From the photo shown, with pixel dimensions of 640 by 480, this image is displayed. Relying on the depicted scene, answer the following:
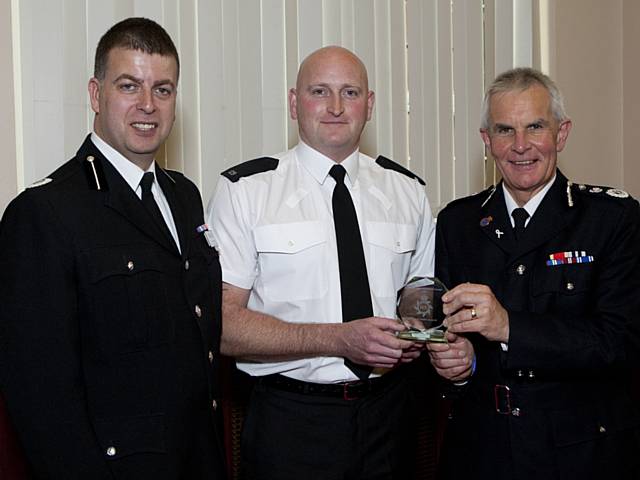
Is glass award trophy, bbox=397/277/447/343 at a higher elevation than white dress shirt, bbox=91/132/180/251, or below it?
below

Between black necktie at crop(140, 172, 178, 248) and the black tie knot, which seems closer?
black necktie at crop(140, 172, 178, 248)

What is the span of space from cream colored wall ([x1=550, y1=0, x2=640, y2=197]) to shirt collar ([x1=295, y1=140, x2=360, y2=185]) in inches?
70.5

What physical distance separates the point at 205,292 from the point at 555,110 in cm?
108

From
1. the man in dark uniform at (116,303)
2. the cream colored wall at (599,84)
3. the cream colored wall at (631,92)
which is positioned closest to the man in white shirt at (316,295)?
the man in dark uniform at (116,303)

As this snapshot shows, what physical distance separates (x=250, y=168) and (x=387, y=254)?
485 millimetres

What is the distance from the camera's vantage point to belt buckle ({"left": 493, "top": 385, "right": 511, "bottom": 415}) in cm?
221

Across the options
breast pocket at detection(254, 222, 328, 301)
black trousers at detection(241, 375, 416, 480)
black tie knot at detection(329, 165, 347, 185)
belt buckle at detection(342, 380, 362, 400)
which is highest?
black tie knot at detection(329, 165, 347, 185)

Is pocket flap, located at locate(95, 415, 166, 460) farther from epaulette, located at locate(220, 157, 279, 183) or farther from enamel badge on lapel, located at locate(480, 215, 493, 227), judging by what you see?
enamel badge on lapel, located at locate(480, 215, 493, 227)

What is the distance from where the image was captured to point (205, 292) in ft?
7.09

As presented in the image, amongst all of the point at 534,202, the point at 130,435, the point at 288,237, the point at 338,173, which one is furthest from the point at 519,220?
the point at 130,435

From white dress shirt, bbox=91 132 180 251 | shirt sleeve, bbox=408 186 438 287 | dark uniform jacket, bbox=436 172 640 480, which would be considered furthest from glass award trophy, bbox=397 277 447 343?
white dress shirt, bbox=91 132 180 251

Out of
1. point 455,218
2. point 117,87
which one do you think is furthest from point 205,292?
point 455,218

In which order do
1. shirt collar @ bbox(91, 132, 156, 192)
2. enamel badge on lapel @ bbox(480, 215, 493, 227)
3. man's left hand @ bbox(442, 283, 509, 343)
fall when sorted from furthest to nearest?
1. enamel badge on lapel @ bbox(480, 215, 493, 227)
2. man's left hand @ bbox(442, 283, 509, 343)
3. shirt collar @ bbox(91, 132, 156, 192)

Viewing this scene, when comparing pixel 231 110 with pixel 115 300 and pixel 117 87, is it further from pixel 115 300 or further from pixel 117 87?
pixel 115 300
